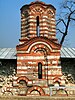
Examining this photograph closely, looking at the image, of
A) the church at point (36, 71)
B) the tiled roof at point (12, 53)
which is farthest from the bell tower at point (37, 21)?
the tiled roof at point (12, 53)

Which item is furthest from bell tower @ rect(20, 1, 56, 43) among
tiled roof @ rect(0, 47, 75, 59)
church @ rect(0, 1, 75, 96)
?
tiled roof @ rect(0, 47, 75, 59)

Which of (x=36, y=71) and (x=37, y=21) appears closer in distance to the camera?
(x=36, y=71)

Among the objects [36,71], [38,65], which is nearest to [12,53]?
[38,65]

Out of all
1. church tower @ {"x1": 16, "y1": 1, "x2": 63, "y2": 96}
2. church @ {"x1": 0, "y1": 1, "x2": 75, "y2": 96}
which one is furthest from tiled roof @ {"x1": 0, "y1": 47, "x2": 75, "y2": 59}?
church tower @ {"x1": 16, "y1": 1, "x2": 63, "y2": 96}

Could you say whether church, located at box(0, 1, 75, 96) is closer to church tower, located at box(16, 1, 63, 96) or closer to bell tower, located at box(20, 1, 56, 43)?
church tower, located at box(16, 1, 63, 96)

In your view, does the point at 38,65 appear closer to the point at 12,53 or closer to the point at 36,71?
the point at 36,71

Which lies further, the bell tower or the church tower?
the bell tower

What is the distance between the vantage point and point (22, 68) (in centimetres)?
1427

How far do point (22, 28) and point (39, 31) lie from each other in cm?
120

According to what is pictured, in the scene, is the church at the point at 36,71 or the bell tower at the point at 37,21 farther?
the bell tower at the point at 37,21

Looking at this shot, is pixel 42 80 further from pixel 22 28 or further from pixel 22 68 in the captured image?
pixel 22 28

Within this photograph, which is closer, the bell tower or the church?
the church

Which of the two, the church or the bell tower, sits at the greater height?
the bell tower

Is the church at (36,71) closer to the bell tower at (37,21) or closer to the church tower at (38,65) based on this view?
the church tower at (38,65)
